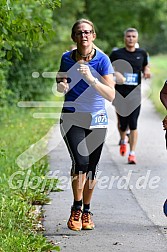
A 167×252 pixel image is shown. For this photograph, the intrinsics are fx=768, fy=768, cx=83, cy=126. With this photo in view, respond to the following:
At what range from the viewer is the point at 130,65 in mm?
12305

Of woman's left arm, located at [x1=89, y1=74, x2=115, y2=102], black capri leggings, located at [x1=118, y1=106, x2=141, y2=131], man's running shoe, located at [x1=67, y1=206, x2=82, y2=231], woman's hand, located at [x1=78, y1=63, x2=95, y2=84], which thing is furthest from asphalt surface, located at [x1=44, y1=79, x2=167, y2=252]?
woman's hand, located at [x1=78, y1=63, x2=95, y2=84]

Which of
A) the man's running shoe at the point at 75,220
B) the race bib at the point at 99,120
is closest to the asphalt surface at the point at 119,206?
the man's running shoe at the point at 75,220

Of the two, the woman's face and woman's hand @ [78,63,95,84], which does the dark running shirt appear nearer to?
the woman's face

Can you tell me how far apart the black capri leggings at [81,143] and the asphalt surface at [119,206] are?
0.66 metres

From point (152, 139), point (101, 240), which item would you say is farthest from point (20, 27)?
point (152, 139)

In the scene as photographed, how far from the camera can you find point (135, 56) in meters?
12.3

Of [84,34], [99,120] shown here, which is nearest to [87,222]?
[99,120]

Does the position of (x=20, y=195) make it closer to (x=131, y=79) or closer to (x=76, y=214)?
(x=76, y=214)

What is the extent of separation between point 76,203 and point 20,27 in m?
2.19

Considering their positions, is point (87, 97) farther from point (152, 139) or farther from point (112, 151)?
point (152, 139)

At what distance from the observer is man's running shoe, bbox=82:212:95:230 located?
7587 mm

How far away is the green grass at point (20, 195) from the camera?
256 inches

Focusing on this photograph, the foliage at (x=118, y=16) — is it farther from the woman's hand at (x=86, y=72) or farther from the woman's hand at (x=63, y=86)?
the woman's hand at (x=86, y=72)

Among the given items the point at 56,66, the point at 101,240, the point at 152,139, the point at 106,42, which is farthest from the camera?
the point at 106,42
